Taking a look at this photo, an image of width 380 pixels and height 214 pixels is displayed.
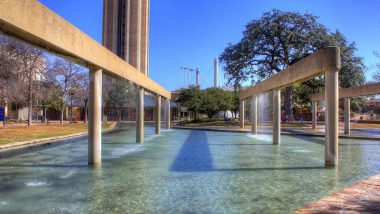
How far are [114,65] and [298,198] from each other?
8.98 m

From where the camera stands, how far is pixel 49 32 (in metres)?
9.52

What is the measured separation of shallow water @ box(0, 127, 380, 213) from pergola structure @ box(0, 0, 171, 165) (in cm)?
178

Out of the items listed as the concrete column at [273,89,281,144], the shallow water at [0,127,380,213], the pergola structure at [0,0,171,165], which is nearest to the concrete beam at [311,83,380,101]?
the concrete column at [273,89,281,144]

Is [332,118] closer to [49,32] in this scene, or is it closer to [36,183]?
[49,32]

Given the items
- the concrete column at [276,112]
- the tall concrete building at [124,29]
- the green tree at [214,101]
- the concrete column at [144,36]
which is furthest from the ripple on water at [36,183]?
the concrete column at [144,36]

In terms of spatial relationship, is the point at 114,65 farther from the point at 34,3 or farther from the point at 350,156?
the point at 350,156

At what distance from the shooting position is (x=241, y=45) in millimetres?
45594

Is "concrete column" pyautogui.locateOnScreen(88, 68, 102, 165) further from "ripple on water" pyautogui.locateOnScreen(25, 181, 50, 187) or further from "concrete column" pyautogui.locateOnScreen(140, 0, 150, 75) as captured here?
"concrete column" pyautogui.locateOnScreen(140, 0, 150, 75)

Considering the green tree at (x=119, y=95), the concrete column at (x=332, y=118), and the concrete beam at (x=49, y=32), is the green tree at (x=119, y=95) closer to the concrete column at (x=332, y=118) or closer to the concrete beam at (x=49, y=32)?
the concrete beam at (x=49, y=32)

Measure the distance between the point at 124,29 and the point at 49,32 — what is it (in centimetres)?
8592

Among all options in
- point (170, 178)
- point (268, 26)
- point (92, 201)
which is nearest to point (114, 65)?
point (170, 178)

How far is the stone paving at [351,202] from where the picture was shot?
6633mm

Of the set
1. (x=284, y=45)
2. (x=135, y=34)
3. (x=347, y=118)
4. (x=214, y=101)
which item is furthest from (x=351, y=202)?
(x=135, y=34)

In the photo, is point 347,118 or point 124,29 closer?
point 347,118
